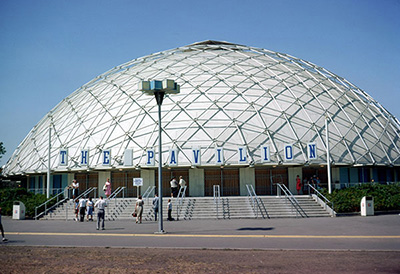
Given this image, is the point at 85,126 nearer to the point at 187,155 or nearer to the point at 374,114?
the point at 187,155

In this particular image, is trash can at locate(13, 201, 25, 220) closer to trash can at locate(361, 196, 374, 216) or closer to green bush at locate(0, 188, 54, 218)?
green bush at locate(0, 188, 54, 218)

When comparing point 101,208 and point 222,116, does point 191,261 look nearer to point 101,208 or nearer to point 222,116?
point 101,208

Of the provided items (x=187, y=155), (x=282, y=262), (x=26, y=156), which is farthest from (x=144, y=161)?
(x=282, y=262)

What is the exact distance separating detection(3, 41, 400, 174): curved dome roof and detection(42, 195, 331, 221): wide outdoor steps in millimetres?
3836

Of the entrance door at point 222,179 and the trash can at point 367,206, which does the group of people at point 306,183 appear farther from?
the trash can at point 367,206

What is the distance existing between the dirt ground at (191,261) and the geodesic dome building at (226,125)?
1906 centimetres

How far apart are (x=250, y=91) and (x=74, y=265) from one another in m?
29.7

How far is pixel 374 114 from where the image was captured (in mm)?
42594

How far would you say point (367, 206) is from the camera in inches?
1054

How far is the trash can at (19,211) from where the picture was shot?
29.4m

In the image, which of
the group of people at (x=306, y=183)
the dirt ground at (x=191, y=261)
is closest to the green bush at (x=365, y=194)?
the group of people at (x=306, y=183)

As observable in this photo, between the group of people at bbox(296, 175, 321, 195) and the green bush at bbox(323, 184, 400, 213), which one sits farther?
the group of people at bbox(296, 175, 321, 195)

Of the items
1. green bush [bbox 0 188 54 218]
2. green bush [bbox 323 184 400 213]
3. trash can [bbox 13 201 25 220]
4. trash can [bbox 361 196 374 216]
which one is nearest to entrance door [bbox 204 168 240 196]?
green bush [bbox 323 184 400 213]

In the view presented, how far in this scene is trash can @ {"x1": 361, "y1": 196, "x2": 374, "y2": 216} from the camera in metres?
26.7
